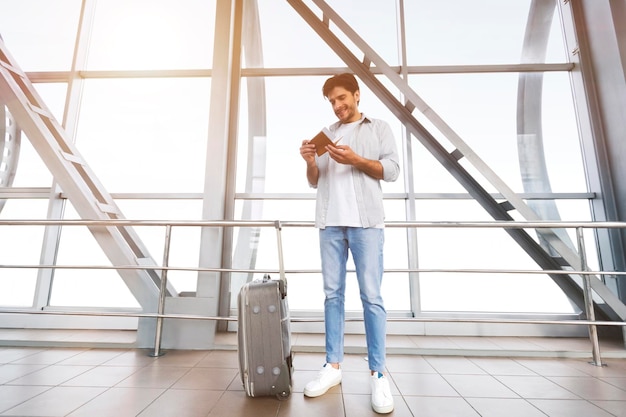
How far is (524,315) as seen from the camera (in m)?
2.33

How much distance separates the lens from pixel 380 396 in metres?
1.11

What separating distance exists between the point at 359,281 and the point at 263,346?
1.61ft

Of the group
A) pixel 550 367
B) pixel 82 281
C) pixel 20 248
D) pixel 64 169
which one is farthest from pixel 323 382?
pixel 20 248

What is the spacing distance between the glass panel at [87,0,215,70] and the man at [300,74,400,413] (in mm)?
2156

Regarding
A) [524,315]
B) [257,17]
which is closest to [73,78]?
[257,17]

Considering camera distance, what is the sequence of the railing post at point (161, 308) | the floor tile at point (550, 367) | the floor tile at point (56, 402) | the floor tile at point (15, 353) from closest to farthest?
the floor tile at point (56, 402)
the floor tile at point (550, 367)
the floor tile at point (15, 353)
the railing post at point (161, 308)

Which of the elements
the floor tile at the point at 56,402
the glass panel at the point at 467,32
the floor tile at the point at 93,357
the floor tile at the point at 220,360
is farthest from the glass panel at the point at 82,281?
the glass panel at the point at 467,32

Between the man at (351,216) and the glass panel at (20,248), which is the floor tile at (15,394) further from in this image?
the glass panel at (20,248)

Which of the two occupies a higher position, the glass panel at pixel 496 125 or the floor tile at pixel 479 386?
the glass panel at pixel 496 125

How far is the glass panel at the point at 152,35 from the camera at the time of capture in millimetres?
2789

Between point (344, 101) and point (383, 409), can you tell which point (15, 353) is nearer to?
point (383, 409)

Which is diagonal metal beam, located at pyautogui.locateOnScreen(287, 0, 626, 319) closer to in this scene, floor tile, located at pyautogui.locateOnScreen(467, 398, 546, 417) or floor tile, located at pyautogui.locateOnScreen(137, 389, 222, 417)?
floor tile, located at pyautogui.locateOnScreen(467, 398, 546, 417)

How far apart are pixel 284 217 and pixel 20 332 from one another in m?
2.24

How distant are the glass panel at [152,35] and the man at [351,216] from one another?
2.16 metres
